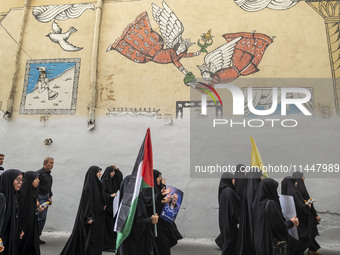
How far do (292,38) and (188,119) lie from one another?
325 cm

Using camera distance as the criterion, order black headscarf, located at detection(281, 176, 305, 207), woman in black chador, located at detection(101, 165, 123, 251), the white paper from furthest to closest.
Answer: woman in black chador, located at detection(101, 165, 123, 251) < black headscarf, located at detection(281, 176, 305, 207) < the white paper

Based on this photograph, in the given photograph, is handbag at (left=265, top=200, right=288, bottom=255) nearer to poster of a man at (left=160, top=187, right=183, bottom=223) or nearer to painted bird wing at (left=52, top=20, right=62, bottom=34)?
poster of a man at (left=160, top=187, right=183, bottom=223)

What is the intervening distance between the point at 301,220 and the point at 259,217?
251 cm

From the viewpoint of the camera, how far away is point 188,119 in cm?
841

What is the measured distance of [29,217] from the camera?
502 cm

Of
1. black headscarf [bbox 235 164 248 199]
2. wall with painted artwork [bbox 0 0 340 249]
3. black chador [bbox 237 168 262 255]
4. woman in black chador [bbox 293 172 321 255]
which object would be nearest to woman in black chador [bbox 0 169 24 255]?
black chador [bbox 237 168 262 255]

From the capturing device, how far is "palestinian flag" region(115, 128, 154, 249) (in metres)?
4.25

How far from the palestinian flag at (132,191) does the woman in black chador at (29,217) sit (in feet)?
4.94

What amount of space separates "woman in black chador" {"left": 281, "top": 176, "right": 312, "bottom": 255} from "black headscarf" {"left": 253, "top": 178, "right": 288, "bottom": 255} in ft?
6.89

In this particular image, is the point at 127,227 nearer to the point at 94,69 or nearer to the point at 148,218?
the point at 148,218

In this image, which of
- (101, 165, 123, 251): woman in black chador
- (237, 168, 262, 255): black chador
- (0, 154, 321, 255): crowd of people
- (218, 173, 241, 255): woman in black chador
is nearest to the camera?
(0, 154, 321, 255): crowd of people

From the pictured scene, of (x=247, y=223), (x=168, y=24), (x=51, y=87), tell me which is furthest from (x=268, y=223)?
(x=51, y=87)

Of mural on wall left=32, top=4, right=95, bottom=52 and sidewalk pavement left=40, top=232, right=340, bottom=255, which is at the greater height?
mural on wall left=32, top=4, right=95, bottom=52

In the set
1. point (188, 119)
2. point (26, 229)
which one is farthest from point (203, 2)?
point (26, 229)
